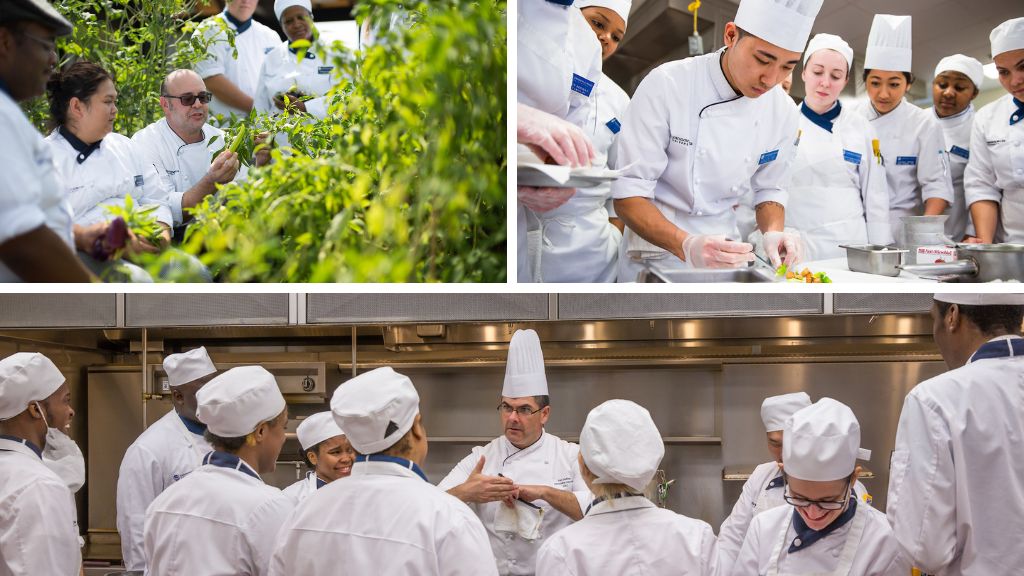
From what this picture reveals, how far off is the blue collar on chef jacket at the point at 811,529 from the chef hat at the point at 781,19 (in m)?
1.09

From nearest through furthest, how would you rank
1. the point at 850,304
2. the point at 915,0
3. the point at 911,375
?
the point at 915,0
the point at 850,304
the point at 911,375

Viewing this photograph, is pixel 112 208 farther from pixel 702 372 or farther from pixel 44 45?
pixel 702 372

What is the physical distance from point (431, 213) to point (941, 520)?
130cm

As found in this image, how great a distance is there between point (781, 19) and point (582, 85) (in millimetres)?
387

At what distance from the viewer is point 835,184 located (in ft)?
6.38

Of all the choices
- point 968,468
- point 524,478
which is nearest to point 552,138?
point 968,468

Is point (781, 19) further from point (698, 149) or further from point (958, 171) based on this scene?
point (958, 171)

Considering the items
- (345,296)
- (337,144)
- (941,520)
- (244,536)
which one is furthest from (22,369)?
(941,520)

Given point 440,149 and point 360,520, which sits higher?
point 440,149

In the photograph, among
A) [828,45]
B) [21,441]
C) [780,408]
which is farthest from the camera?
[780,408]

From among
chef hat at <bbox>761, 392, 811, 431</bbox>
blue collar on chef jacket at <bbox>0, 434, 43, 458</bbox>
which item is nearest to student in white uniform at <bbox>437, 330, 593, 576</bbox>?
chef hat at <bbox>761, 392, 811, 431</bbox>

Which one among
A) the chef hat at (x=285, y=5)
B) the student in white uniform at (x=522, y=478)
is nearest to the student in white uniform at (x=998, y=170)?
the chef hat at (x=285, y=5)

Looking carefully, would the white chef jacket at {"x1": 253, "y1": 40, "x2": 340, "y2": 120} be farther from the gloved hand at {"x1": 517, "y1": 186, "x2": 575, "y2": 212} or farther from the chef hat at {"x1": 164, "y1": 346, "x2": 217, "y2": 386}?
the chef hat at {"x1": 164, "y1": 346, "x2": 217, "y2": 386}

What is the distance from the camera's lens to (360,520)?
1.83 meters
